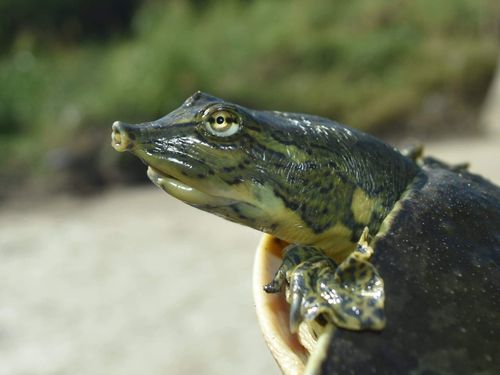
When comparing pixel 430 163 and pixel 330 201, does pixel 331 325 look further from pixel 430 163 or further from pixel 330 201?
pixel 430 163

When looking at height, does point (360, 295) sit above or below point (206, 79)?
above

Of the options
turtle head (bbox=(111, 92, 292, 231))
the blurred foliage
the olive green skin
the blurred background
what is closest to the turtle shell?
the olive green skin

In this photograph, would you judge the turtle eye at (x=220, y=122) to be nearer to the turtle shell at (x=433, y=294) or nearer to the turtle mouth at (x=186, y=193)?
the turtle mouth at (x=186, y=193)

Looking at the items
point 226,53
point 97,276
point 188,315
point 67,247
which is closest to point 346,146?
point 188,315

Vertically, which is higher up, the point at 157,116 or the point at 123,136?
the point at 123,136

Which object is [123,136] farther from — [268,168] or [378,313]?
[378,313]

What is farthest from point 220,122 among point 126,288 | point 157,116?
point 157,116

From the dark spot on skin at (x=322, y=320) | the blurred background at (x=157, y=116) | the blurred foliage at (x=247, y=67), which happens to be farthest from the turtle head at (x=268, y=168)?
the blurred foliage at (x=247, y=67)
